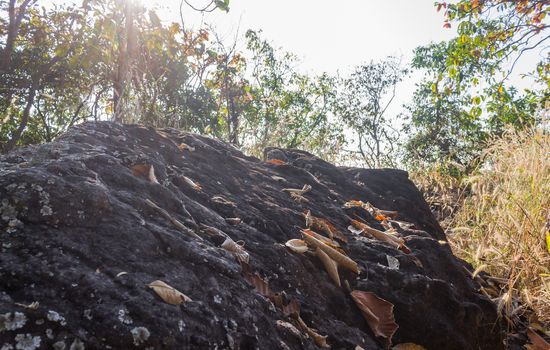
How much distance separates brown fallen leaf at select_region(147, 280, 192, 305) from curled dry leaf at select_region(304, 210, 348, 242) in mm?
989

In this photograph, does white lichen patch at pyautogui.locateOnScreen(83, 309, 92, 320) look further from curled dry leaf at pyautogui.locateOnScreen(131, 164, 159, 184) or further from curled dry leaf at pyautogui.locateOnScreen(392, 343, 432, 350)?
curled dry leaf at pyautogui.locateOnScreen(392, 343, 432, 350)

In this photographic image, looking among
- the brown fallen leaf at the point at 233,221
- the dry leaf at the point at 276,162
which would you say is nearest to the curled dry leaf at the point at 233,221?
the brown fallen leaf at the point at 233,221

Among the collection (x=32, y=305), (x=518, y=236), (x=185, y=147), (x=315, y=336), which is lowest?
(x=315, y=336)

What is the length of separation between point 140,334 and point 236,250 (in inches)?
21.0

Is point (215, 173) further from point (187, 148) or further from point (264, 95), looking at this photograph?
point (264, 95)

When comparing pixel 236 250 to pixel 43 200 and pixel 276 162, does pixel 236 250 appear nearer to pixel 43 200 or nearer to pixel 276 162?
pixel 43 200

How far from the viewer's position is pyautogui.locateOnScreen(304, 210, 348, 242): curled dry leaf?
179cm

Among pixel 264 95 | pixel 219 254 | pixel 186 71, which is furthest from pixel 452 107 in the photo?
pixel 219 254

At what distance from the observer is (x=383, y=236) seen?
1.97 meters

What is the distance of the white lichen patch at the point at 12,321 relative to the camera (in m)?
0.63

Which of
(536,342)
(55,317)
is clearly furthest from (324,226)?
(55,317)

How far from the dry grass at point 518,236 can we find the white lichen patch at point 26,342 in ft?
6.14

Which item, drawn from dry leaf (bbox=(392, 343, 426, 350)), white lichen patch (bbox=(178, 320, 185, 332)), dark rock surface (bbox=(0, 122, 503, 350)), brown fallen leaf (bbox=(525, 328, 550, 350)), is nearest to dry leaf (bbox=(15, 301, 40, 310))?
dark rock surface (bbox=(0, 122, 503, 350))

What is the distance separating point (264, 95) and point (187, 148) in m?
10.8
